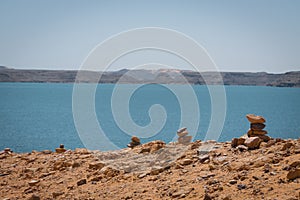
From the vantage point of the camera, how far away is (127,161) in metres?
14.5

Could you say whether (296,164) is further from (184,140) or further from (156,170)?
(184,140)

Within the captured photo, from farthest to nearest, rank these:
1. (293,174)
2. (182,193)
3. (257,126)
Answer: (257,126)
(182,193)
(293,174)

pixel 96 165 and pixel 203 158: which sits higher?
pixel 203 158

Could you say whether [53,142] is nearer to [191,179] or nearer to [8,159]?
[8,159]

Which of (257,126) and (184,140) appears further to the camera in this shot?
(184,140)

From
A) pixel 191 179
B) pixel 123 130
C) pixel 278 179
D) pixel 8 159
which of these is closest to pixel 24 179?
pixel 8 159

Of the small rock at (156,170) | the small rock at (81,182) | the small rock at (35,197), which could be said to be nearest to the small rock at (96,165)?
the small rock at (81,182)

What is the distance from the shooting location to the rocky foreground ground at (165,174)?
992cm

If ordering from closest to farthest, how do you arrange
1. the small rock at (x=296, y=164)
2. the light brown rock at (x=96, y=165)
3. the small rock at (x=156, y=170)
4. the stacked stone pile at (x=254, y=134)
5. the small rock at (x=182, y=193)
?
the small rock at (x=296, y=164) → the small rock at (x=182, y=193) → the small rock at (x=156, y=170) → the stacked stone pile at (x=254, y=134) → the light brown rock at (x=96, y=165)

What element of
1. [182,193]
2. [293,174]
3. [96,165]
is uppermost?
[293,174]

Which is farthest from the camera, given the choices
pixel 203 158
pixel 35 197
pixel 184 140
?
pixel 184 140

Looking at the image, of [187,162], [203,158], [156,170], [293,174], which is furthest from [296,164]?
[156,170]

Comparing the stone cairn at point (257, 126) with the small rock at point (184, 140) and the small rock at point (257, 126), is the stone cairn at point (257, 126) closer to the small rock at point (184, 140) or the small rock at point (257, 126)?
the small rock at point (257, 126)

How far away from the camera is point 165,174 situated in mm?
12344
